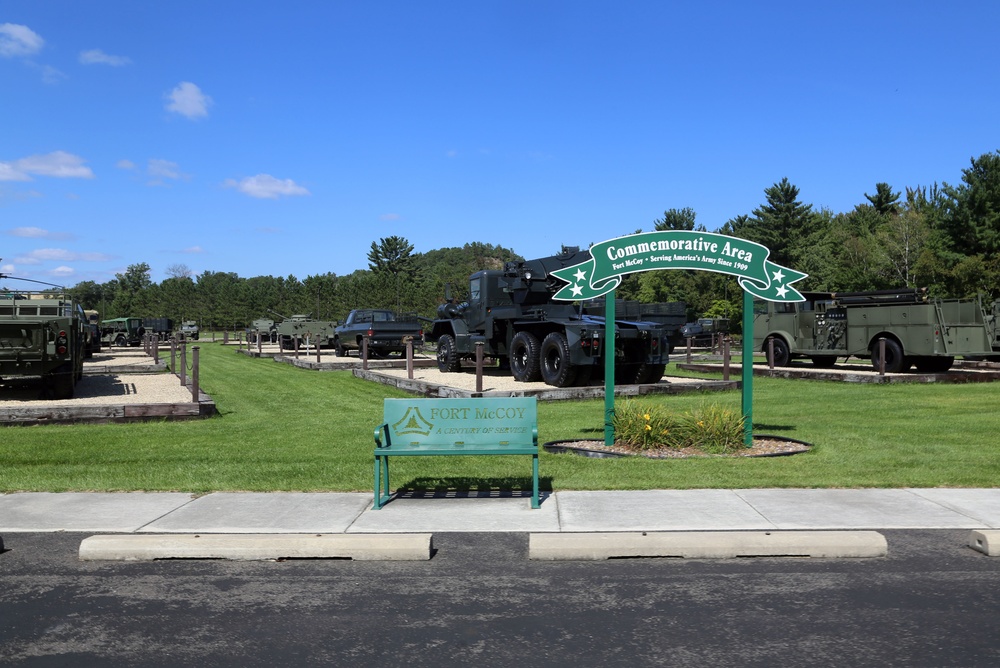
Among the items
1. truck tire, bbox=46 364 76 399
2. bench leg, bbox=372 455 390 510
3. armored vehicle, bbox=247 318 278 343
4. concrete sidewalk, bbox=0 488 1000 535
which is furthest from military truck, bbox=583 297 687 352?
armored vehicle, bbox=247 318 278 343

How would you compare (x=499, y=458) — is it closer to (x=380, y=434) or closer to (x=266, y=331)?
(x=380, y=434)

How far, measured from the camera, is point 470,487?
814 cm

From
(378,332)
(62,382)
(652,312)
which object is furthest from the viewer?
(652,312)

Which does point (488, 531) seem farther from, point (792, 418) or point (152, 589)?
point (792, 418)

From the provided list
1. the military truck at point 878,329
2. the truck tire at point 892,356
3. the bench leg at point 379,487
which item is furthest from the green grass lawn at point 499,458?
the truck tire at point 892,356

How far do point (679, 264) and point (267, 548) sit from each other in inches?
246

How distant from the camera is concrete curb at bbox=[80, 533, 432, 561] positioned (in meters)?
5.84

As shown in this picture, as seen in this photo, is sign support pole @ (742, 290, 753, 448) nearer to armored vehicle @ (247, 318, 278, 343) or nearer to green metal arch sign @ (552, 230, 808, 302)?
green metal arch sign @ (552, 230, 808, 302)

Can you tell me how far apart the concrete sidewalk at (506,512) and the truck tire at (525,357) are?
421 inches

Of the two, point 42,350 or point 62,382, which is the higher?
point 42,350

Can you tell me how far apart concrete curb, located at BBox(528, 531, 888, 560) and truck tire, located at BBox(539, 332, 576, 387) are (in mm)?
11082

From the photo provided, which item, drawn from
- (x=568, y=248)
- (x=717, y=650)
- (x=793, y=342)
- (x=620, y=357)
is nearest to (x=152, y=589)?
(x=717, y=650)

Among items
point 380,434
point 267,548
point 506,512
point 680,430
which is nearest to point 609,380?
Result: point 680,430

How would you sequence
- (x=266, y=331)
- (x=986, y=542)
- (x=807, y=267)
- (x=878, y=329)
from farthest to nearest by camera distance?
(x=807, y=267)
(x=266, y=331)
(x=878, y=329)
(x=986, y=542)
